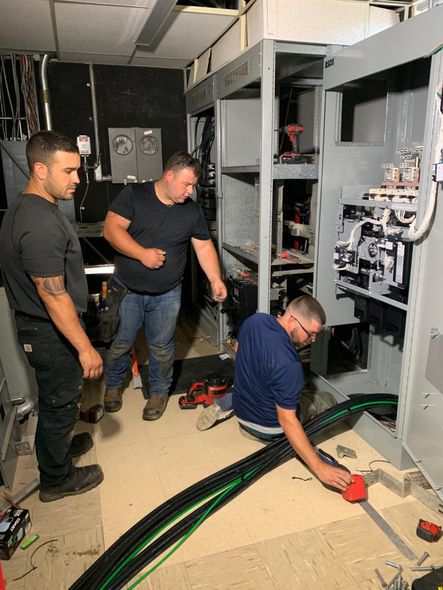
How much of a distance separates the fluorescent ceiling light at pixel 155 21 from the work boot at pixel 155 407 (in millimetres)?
2240

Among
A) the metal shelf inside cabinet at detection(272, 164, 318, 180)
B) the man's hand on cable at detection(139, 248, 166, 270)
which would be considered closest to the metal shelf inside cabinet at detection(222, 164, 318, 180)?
the metal shelf inside cabinet at detection(272, 164, 318, 180)

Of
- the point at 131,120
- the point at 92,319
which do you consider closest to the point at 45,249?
the point at 92,319

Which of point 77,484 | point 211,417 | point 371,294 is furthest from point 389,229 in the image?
point 77,484

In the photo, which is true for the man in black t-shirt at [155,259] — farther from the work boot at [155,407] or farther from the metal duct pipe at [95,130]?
the metal duct pipe at [95,130]

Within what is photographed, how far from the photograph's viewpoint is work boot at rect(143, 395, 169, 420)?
2.65 m

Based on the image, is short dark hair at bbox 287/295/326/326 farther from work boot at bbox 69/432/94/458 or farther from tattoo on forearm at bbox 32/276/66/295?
work boot at bbox 69/432/94/458

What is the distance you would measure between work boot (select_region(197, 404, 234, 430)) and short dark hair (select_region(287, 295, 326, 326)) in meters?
0.88

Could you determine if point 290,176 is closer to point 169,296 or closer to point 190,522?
point 169,296

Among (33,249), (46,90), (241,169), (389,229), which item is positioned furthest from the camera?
(46,90)

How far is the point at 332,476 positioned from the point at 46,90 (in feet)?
12.3

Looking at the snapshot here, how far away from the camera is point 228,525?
184cm

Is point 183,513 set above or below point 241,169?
below

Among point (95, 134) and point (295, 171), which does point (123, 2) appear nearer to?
point (295, 171)

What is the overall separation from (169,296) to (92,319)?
60cm
